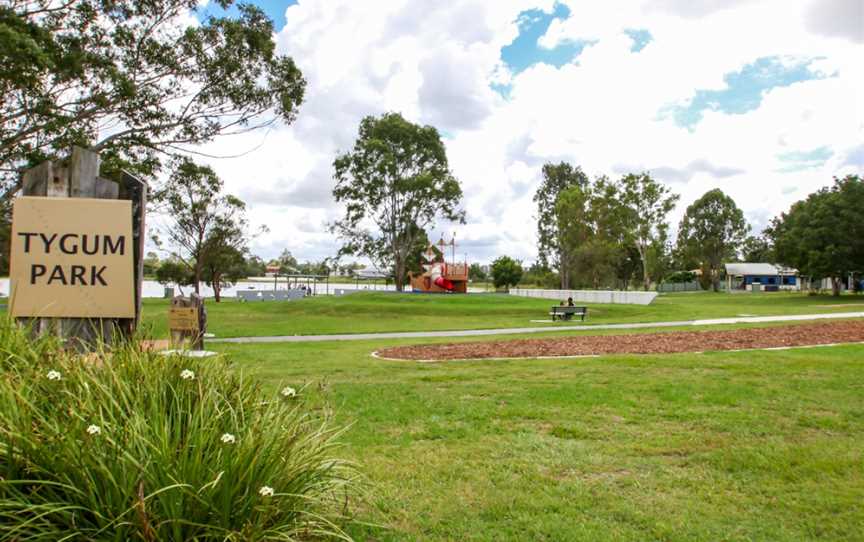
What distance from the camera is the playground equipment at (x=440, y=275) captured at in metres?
50.2

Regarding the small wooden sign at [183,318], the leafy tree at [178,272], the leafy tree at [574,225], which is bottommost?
the small wooden sign at [183,318]

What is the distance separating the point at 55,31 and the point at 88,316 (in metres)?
12.4

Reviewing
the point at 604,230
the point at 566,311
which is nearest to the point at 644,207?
the point at 604,230

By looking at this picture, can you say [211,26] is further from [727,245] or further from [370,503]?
[727,245]

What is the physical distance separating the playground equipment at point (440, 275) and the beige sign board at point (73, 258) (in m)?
45.0

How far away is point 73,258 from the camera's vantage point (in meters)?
4.52

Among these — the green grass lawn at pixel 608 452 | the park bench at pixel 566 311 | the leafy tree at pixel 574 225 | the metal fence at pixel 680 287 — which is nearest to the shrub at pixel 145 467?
the green grass lawn at pixel 608 452

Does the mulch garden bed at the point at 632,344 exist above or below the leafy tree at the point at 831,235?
below

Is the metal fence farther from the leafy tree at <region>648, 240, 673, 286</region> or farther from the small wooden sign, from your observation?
the small wooden sign

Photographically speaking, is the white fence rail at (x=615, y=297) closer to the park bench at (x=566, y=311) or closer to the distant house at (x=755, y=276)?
the park bench at (x=566, y=311)

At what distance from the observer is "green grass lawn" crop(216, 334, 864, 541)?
373cm

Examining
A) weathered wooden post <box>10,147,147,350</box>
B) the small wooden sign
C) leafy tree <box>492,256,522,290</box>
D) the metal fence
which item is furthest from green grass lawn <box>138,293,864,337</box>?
the metal fence

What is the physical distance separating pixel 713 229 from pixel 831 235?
4556cm

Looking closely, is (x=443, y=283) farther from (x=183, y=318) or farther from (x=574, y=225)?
(x=183, y=318)
